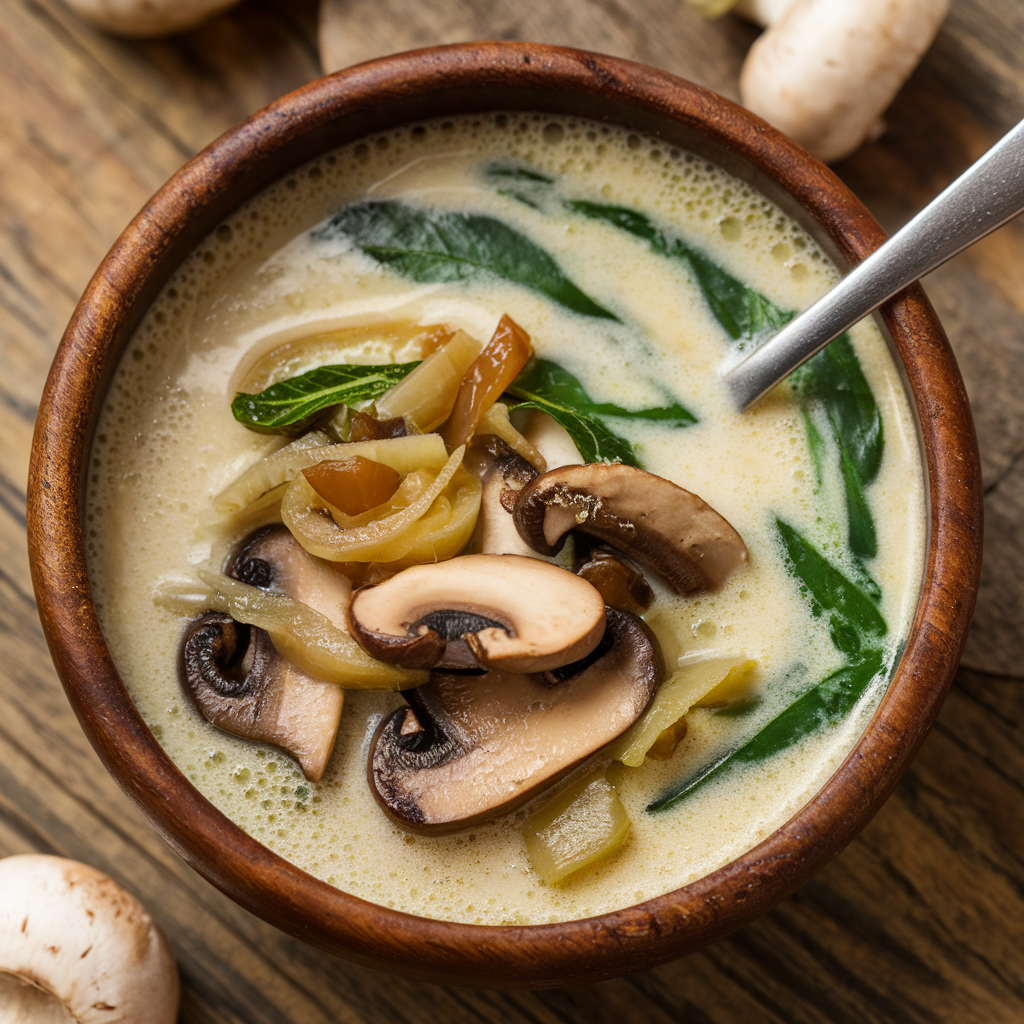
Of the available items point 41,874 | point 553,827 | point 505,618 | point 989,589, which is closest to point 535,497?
point 505,618

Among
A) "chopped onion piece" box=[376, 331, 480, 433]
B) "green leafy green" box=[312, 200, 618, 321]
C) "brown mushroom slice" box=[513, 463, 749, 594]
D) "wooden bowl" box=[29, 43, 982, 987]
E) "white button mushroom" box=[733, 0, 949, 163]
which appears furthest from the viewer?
"white button mushroom" box=[733, 0, 949, 163]

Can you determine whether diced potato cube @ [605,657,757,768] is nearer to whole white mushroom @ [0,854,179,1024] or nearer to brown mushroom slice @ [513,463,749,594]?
brown mushroom slice @ [513,463,749,594]

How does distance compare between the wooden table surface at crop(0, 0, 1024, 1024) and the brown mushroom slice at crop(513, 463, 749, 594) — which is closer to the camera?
the brown mushroom slice at crop(513, 463, 749, 594)

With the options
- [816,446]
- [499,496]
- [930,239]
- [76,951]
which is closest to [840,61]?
[930,239]

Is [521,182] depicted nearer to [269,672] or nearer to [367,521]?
[367,521]


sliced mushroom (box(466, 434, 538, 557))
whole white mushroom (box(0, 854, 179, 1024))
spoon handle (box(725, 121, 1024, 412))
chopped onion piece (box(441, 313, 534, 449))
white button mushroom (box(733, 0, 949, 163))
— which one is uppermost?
white button mushroom (box(733, 0, 949, 163))

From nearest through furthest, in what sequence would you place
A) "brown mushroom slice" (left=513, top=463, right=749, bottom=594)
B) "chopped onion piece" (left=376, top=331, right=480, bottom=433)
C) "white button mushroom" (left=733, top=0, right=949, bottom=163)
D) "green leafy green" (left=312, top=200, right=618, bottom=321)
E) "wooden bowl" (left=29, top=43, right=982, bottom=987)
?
"wooden bowl" (left=29, top=43, right=982, bottom=987), "brown mushroom slice" (left=513, top=463, right=749, bottom=594), "chopped onion piece" (left=376, top=331, right=480, bottom=433), "green leafy green" (left=312, top=200, right=618, bottom=321), "white button mushroom" (left=733, top=0, right=949, bottom=163)

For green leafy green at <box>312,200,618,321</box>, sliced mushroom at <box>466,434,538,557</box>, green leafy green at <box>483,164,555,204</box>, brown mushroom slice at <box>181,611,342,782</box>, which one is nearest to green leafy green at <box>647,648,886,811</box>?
sliced mushroom at <box>466,434,538,557</box>

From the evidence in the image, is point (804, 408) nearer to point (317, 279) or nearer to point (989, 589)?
point (989, 589)
